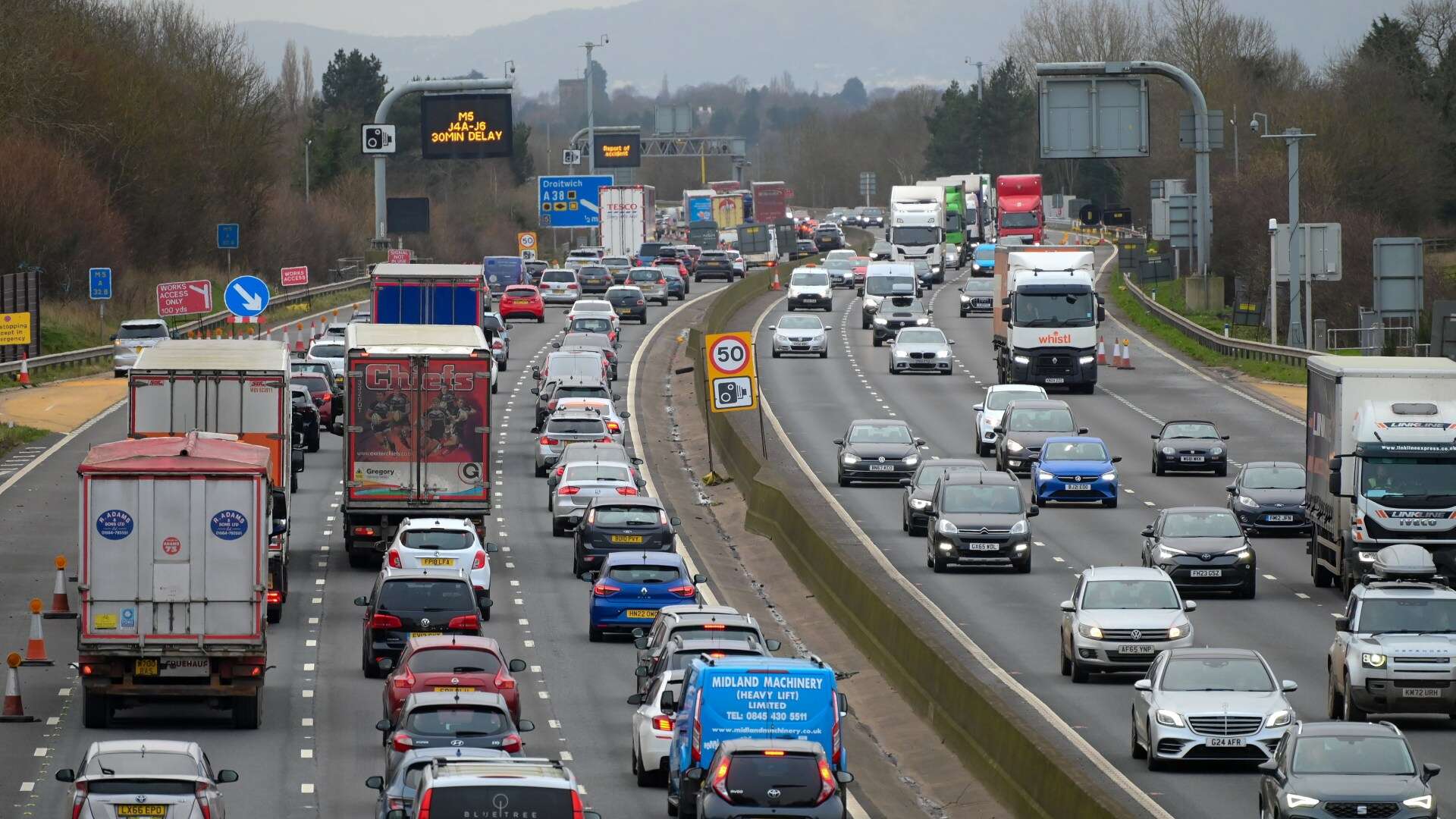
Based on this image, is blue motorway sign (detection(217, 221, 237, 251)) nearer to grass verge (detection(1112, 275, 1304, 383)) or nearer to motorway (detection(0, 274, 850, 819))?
motorway (detection(0, 274, 850, 819))

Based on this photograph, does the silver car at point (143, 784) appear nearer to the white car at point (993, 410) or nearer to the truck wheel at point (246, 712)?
the truck wheel at point (246, 712)

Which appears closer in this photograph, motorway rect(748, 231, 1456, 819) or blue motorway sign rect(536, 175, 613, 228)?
motorway rect(748, 231, 1456, 819)

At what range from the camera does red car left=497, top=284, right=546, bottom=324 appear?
8412 cm

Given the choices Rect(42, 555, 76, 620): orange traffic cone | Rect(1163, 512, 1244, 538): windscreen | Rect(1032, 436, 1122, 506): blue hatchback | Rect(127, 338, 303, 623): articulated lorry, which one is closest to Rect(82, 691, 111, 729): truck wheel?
Rect(127, 338, 303, 623): articulated lorry

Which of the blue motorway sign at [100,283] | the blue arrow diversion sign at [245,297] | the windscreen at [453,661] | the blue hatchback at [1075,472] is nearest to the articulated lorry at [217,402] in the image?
the windscreen at [453,661]

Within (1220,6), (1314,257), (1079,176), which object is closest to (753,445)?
(1314,257)

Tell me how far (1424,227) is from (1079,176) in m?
65.3

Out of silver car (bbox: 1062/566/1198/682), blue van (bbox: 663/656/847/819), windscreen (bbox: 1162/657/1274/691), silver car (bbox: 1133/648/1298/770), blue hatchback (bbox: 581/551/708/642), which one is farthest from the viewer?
blue hatchback (bbox: 581/551/708/642)

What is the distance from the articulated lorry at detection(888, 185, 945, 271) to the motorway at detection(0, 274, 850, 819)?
59939mm

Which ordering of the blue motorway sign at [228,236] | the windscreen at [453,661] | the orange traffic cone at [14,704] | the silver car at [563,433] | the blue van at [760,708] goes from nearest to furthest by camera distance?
1. the blue van at [760,708]
2. the windscreen at [453,661]
3. the orange traffic cone at [14,704]
4. the silver car at [563,433]
5. the blue motorway sign at [228,236]

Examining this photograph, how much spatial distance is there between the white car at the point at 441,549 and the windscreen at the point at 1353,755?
A: 15281 millimetres

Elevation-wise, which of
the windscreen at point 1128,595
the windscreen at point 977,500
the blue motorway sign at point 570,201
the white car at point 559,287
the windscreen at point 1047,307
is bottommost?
the windscreen at point 1128,595

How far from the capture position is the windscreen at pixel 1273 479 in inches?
1554

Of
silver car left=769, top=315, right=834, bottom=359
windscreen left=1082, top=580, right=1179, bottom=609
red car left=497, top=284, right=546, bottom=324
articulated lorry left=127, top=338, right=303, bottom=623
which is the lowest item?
windscreen left=1082, top=580, right=1179, bottom=609
